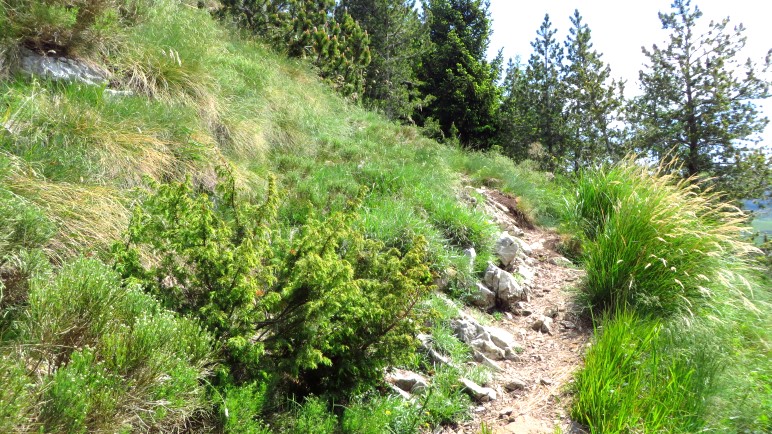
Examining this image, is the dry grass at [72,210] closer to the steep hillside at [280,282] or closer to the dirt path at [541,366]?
the steep hillside at [280,282]

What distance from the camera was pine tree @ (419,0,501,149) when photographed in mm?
21344

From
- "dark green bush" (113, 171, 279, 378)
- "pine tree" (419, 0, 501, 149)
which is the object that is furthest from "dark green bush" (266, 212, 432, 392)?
"pine tree" (419, 0, 501, 149)

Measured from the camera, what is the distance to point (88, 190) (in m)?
3.82

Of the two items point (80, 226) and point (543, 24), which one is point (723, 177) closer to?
point (543, 24)

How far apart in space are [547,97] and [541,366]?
20672 millimetres

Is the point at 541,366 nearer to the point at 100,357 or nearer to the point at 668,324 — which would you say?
the point at 668,324

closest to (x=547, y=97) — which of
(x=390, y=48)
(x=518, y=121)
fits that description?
(x=518, y=121)

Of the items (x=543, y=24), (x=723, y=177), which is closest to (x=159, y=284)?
(x=723, y=177)

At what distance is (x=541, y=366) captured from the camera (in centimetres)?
481

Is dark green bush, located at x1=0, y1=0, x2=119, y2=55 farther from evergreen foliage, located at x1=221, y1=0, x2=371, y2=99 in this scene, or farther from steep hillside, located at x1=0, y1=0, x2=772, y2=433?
evergreen foliage, located at x1=221, y1=0, x2=371, y2=99

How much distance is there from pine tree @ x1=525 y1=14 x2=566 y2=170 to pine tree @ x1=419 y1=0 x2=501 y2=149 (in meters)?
2.42

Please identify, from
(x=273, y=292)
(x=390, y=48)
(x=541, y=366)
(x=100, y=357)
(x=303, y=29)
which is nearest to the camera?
(x=100, y=357)

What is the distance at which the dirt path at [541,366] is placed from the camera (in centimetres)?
391

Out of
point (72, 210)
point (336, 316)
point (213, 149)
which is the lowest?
point (72, 210)
